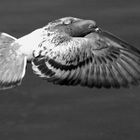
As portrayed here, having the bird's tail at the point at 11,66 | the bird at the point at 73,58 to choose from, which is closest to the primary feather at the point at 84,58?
the bird at the point at 73,58

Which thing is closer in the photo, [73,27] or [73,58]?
[73,58]

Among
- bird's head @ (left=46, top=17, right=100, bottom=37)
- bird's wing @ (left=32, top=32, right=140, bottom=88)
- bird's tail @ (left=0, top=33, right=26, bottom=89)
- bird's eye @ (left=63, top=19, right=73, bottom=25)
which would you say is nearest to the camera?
bird's wing @ (left=32, top=32, right=140, bottom=88)

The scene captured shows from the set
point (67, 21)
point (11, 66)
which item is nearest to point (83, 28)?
point (67, 21)

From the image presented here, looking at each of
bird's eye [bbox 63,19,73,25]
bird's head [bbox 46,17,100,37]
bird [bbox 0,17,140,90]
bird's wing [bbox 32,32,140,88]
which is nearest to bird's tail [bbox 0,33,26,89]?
bird [bbox 0,17,140,90]

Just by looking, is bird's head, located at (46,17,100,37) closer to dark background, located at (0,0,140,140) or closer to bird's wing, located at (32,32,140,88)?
bird's wing, located at (32,32,140,88)

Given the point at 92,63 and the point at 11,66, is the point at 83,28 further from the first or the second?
the point at 11,66

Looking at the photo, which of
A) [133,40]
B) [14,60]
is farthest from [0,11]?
[14,60]
